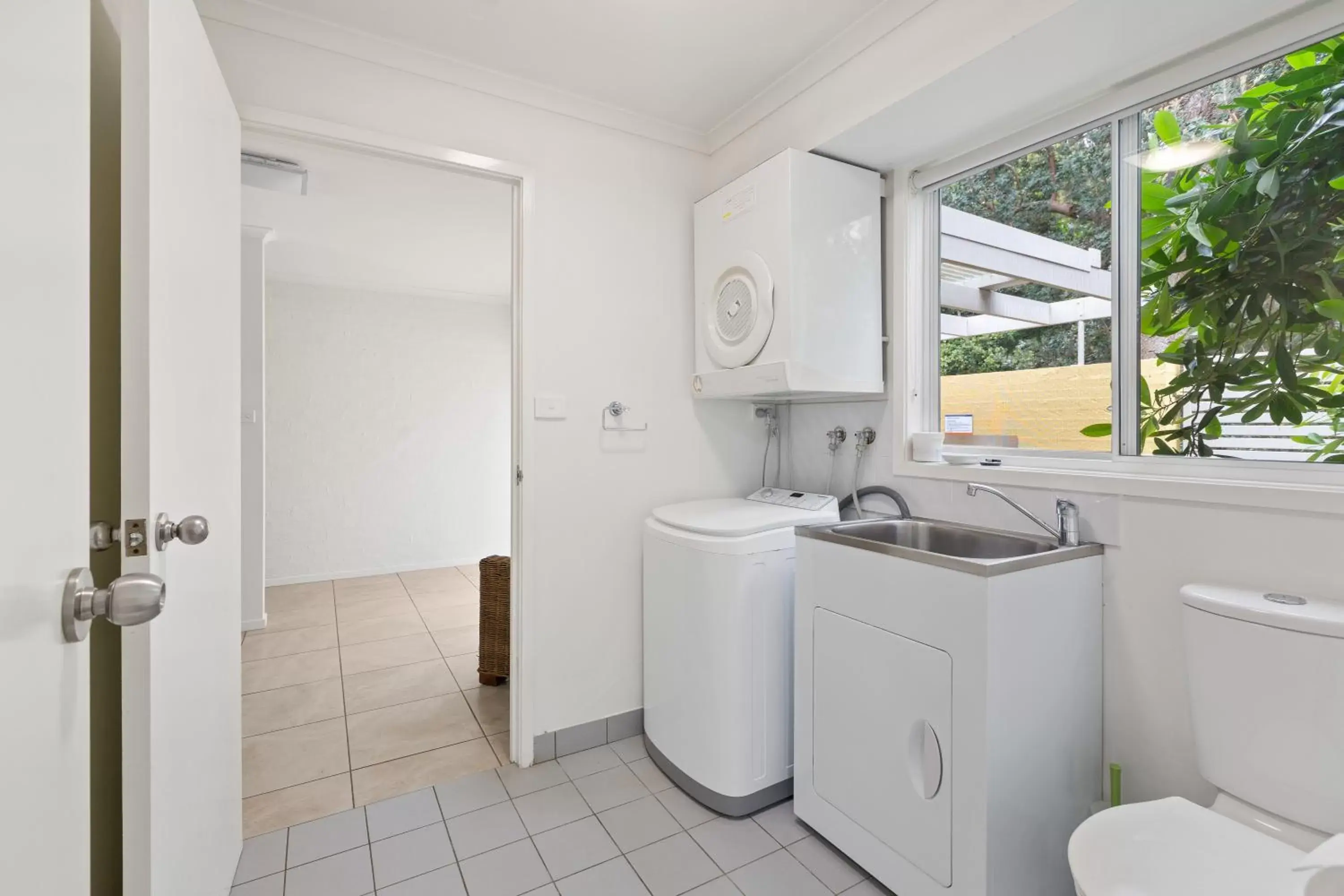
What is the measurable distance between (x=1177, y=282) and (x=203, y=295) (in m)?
2.28

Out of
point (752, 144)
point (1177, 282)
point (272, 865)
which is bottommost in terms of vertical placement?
point (272, 865)

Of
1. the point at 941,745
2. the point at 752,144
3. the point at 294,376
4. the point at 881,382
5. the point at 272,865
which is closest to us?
the point at 941,745

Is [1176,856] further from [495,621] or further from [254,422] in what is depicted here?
[254,422]

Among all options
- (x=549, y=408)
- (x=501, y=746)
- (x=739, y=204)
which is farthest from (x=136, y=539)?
(x=739, y=204)

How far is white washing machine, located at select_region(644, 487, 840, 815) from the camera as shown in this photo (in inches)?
73.4

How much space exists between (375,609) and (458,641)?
92 centimetres

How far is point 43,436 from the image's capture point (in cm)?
61

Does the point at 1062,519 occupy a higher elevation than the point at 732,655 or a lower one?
higher

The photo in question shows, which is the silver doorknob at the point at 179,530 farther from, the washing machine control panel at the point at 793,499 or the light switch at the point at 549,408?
the washing machine control panel at the point at 793,499

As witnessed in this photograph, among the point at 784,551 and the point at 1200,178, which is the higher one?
the point at 1200,178

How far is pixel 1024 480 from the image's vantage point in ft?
5.75

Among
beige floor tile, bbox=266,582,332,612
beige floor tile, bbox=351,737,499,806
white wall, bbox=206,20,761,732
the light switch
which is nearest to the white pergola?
white wall, bbox=206,20,761,732

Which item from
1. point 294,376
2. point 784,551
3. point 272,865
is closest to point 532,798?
point 272,865

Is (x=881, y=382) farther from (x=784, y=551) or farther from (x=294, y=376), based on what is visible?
(x=294, y=376)
